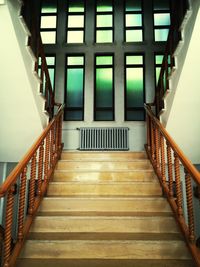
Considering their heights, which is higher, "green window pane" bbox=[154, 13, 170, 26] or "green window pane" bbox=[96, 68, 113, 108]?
"green window pane" bbox=[154, 13, 170, 26]

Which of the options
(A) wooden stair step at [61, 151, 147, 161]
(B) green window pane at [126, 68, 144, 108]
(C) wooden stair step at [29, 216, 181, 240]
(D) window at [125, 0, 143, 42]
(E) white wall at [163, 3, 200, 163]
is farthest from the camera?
(D) window at [125, 0, 143, 42]

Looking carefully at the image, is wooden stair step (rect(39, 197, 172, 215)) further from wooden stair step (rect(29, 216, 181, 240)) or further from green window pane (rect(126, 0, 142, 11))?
green window pane (rect(126, 0, 142, 11))

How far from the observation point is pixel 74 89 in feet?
24.2

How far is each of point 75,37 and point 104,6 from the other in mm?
1123

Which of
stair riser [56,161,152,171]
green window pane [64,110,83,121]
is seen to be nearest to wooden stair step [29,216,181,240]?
stair riser [56,161,152,171]

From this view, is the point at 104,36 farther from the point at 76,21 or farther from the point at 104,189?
the point at 104,189

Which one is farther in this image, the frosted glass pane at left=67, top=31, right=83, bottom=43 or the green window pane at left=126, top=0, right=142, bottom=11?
the green window pane at left=126, top=0, right=142, bottom=11

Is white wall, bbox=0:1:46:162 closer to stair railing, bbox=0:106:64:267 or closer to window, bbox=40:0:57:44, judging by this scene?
stair railing, bbox=0:106:64:267

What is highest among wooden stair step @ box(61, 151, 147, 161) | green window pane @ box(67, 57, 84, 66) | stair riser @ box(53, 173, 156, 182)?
green window pane @ box(67, 57, 84, 66)

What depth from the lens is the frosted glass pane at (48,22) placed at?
775 centimetres

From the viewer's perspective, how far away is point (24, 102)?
4.53m

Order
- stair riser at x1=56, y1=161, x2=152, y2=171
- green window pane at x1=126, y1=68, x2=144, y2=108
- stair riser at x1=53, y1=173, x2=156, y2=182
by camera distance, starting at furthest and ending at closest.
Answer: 1. green window pane at x1=126, y1=68, x2=144, y2=108
2. stair riser at x1=56, y1=161, x2=152, y2=171
3. stair riser at x1=53, y1=173, x2=156, y2=182

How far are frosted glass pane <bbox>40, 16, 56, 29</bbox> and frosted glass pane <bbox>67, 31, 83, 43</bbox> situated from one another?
→ 1.55 feet

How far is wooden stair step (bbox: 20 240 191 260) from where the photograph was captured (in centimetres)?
289
